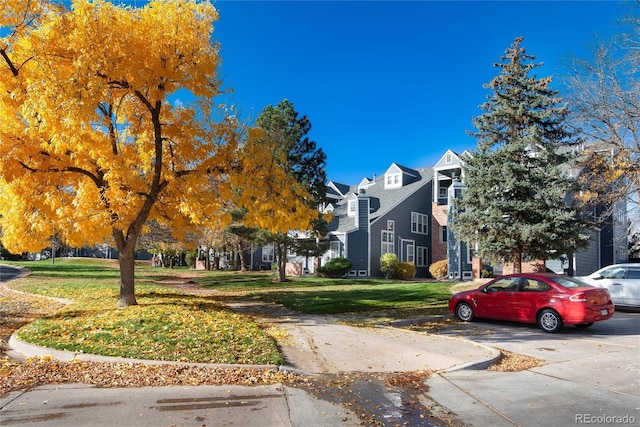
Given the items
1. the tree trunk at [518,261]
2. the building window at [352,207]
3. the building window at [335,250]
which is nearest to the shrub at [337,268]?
the building window at [335,250]

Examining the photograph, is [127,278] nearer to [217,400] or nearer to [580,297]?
[217,400]

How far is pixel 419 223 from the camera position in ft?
129

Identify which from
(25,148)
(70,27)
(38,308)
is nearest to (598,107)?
(70,27)

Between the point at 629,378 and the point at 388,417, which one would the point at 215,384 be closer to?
the point at 388,417

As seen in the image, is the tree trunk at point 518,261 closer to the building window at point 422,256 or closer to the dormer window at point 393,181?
the building window at point 422,256

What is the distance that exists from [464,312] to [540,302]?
225 cm

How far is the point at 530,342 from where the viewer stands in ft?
34.1

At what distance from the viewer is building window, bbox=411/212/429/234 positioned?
38.8 m

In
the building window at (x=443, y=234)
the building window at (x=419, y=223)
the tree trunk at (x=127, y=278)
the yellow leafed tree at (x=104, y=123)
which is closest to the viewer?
the yellow leafed tree at (x=104, y=123)

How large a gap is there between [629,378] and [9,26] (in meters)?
14.0

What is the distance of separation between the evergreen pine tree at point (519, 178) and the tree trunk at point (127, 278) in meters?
14.3

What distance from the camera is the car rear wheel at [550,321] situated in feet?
37.6

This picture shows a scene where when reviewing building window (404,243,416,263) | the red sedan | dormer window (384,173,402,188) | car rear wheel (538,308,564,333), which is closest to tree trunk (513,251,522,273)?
the red sedan

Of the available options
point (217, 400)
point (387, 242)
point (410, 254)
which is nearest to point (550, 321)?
point (217, 400)
